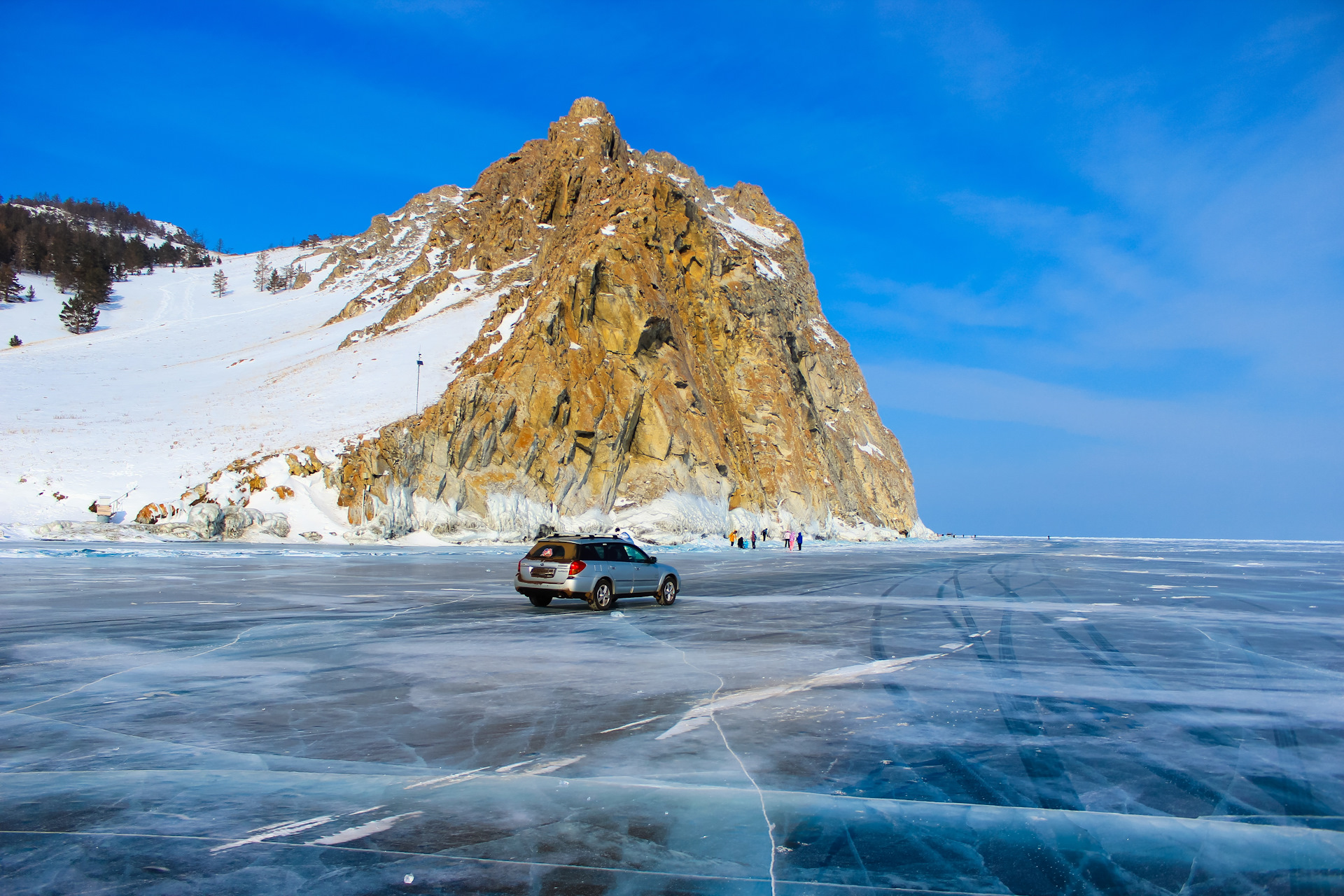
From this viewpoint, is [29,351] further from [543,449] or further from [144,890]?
[144,890]

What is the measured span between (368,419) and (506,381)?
347 inches

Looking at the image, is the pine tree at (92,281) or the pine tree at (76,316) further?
the pine tree at (92,281)

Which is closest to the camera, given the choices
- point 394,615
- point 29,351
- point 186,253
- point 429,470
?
point 394,615

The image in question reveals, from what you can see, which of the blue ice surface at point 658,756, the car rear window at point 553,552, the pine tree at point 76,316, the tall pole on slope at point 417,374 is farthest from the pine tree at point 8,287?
the car rear window at point 553,552

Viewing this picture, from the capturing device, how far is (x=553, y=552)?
1733 cm

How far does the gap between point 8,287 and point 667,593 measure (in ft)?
390

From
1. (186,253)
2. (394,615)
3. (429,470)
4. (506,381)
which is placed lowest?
(394,615)

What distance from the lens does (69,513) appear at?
38.7 m

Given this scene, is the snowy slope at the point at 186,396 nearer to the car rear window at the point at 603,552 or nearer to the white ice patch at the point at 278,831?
the car rear window at the point at 603,552

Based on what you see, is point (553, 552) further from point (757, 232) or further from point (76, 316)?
point (76, 316)

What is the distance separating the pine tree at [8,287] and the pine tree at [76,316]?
16.5m

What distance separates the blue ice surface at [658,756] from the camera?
4270mm

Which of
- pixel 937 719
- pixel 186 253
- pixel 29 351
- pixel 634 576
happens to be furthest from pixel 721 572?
pixel 186 253

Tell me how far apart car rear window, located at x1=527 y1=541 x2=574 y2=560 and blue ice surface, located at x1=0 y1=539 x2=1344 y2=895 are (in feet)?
8.10
